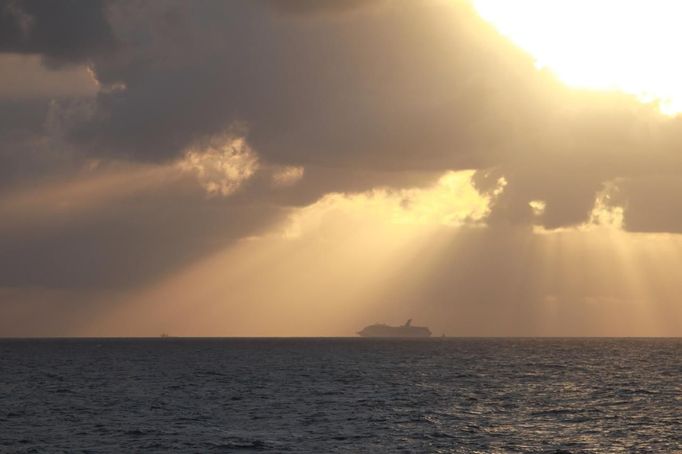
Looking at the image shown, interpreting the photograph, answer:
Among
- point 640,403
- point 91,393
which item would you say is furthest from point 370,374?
point 640,403

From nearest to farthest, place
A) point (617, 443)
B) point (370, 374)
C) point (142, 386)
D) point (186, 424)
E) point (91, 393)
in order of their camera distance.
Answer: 1. point (617, 443)
2. point (186, 424)
3. point (91, 393)
4. point (142, 386)
5. point (370, 374)

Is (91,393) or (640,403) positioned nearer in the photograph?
(640,403)

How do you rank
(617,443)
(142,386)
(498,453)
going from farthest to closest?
(142,386), (617,443), (498,453)

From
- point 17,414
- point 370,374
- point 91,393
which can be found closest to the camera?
point 17,414

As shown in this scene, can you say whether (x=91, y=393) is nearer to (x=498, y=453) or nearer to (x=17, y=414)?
(x=17, y=414)

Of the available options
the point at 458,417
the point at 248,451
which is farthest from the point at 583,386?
the point at 248,451

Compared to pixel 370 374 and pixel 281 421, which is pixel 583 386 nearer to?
pixel 370 374

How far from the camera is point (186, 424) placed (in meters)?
78.5

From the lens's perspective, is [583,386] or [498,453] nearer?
[498,453]

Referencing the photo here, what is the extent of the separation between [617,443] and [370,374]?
86406 mm

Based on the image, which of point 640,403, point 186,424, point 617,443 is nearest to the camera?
point 617,443

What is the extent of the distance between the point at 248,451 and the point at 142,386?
65863mm

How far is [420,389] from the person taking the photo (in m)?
117

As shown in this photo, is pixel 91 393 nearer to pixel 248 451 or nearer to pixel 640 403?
pixel 248 451
